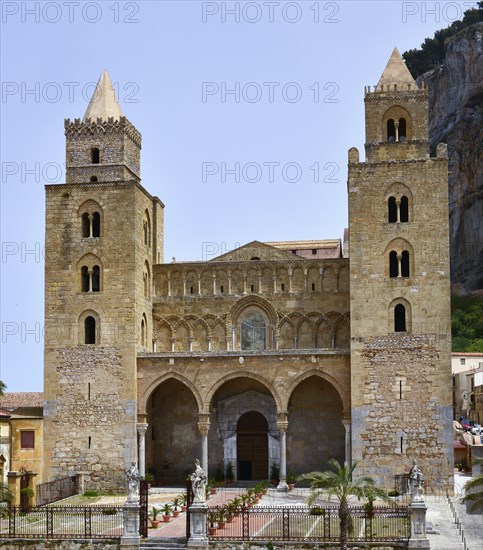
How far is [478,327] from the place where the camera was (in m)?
90.6

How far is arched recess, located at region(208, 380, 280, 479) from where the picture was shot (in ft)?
145

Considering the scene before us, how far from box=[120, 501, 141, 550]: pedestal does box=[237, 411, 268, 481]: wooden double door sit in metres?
14.5

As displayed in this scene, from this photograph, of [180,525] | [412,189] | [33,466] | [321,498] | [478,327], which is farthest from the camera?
[478,327]

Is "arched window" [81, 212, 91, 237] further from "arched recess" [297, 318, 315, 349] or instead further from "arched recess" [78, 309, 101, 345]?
"arched recess" [297, 318, 315, 349]

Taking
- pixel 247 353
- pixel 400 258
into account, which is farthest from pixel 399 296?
pixel 247 353

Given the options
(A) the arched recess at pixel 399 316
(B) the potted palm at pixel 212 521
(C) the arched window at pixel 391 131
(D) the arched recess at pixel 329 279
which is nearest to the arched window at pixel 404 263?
(A) the arched recess at pixel 399 316

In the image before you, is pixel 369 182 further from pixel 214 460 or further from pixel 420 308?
pixel 214 460

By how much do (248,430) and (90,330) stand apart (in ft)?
27.2

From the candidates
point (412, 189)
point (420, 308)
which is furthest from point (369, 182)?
point (420, 308)

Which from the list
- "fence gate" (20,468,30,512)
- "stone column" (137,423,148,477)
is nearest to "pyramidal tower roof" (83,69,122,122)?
"stone column" (137,423,148,477)

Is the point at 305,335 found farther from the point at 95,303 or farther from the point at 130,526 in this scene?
the point at 130,526

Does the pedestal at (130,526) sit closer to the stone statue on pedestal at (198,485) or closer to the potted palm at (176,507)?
the stone statue on pedestal at (198,485)

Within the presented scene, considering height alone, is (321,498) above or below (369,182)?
below

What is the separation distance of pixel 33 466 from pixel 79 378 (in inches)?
205
